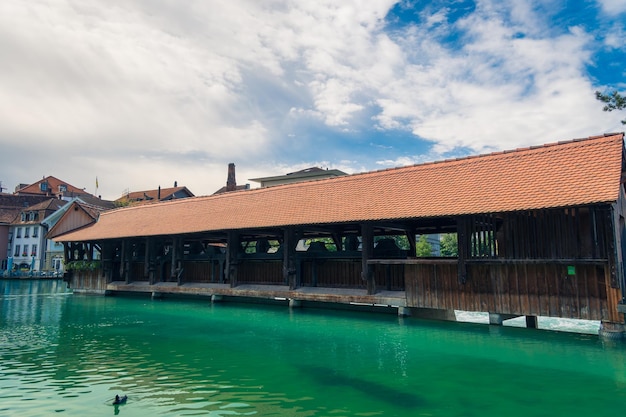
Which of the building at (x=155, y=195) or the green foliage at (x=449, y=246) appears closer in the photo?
the green foliage at (x=449, y=246)

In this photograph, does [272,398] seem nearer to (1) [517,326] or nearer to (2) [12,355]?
(2) [12,355]

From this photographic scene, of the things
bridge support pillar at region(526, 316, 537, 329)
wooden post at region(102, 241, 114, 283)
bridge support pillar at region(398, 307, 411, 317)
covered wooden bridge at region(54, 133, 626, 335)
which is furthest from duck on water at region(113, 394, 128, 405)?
wooden post at region(102, 241, 114, 283)

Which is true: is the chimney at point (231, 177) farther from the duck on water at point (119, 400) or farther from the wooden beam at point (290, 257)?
the duck on water at point (119, 400)

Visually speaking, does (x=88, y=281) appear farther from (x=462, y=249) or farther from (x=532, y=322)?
(x=532, y=322)

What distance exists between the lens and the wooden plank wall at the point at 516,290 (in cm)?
1137

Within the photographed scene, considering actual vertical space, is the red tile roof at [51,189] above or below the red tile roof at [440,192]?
above

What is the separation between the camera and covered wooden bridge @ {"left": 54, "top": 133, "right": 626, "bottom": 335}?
1152 centimetres

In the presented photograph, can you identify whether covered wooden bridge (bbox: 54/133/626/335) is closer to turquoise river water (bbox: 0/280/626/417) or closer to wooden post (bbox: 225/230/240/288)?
wooden post (bbox: 225/230/240/288)

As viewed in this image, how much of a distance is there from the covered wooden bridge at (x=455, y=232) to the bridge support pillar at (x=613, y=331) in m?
0.04

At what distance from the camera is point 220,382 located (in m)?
7.86

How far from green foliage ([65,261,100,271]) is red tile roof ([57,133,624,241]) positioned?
5587 millimetres

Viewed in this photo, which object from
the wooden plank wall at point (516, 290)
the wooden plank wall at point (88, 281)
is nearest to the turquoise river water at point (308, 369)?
the wooden plank wall at point (516, 290)

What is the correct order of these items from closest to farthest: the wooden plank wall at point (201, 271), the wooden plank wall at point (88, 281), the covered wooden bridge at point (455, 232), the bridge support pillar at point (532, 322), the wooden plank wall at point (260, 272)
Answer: the covered wooden bridge at point (455, 232) → the bridge support pillar at point (532, 322) → the wooden plank wall at point (260, 272) → the wooden plank wall at point (201, 271) → the wooden plank wall at point (88, 281)

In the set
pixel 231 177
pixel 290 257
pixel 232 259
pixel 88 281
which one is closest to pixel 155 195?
pixel 231 177
